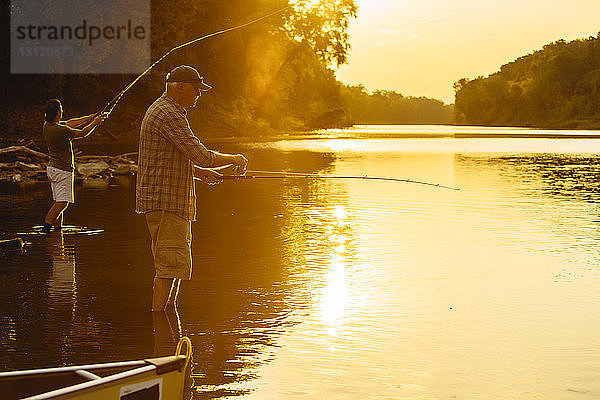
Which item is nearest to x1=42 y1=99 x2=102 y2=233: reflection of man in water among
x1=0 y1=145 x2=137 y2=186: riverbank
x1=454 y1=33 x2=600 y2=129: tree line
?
x1=0 y1=145 x2=137 y2=186: riverbank

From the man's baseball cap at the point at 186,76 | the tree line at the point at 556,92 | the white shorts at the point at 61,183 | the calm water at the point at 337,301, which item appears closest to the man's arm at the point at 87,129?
the white shorts at the point at 61,183

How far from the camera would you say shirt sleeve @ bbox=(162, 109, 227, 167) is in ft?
23.3

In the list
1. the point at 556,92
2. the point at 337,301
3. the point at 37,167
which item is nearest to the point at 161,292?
the point at 337,301

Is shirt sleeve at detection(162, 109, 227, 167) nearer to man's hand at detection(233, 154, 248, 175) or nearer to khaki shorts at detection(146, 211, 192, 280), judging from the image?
man's hand at detection(233, 154, 248, 175)

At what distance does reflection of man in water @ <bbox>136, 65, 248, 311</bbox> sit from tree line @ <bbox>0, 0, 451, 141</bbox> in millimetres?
14647

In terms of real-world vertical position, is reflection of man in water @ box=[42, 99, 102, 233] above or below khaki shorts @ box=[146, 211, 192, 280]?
above

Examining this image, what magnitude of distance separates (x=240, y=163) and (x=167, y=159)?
0.65 metres

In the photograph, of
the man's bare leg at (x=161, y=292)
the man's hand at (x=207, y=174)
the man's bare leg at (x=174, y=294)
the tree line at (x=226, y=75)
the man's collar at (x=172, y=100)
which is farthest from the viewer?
the tree line at (x=226, y=75)

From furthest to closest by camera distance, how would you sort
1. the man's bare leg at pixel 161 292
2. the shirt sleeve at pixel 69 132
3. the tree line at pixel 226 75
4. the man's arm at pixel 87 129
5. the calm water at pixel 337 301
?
1. the tree line at pixel 226 75
2. the shirt sleeve at pixel 69 132
3. the man's arm at pixel 87 129
4. the man's bare leg at pixel 161 292
5. the calm water at pixel 337 301

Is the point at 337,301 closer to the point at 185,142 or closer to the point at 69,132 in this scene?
the point at 185,142

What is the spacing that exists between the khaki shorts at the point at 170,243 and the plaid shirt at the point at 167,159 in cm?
7

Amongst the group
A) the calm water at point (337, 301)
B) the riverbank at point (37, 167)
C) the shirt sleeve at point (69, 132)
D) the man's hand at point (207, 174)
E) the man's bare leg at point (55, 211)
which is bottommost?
the calm water at point (337, 301)

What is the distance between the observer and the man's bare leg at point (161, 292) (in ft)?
24.4

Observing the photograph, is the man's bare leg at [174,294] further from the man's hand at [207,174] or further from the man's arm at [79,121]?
the man's arm at [79,121]
